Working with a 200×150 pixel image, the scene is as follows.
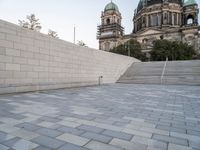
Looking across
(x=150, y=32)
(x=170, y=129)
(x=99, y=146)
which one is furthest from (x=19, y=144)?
(x=150, y=32)

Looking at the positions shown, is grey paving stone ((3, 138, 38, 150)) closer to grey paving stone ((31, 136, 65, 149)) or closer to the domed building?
grey paving stone ((31, 136, 65, 149))

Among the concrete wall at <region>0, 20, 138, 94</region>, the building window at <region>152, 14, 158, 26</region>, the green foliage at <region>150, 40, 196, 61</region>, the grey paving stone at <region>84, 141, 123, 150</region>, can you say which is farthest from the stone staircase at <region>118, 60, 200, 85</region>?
the building window at <region>152, 14, 158, 26</region>

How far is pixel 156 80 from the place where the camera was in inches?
547

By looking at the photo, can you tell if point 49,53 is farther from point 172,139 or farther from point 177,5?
point 177,5

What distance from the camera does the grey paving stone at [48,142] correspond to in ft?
Answer: 7.27

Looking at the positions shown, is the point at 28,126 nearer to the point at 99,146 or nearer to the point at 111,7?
the point at 99,146

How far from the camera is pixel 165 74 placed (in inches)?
585

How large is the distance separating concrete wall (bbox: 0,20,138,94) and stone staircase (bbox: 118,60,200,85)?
4.66 meters

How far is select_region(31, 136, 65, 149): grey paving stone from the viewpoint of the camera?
87.3 inches

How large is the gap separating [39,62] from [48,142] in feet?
18.5

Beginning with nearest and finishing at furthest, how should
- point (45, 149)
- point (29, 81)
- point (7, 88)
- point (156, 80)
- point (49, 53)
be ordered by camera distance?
point (45, 149) < point (7, 88) < point (29, 81) < point (49, 53) < point (156, 80)

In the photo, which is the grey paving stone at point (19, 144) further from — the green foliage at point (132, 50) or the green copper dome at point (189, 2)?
the green copper dome at point (189, 2)

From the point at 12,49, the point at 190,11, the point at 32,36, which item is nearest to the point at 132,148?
the point at 12,49

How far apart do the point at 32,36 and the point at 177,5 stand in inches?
2144
